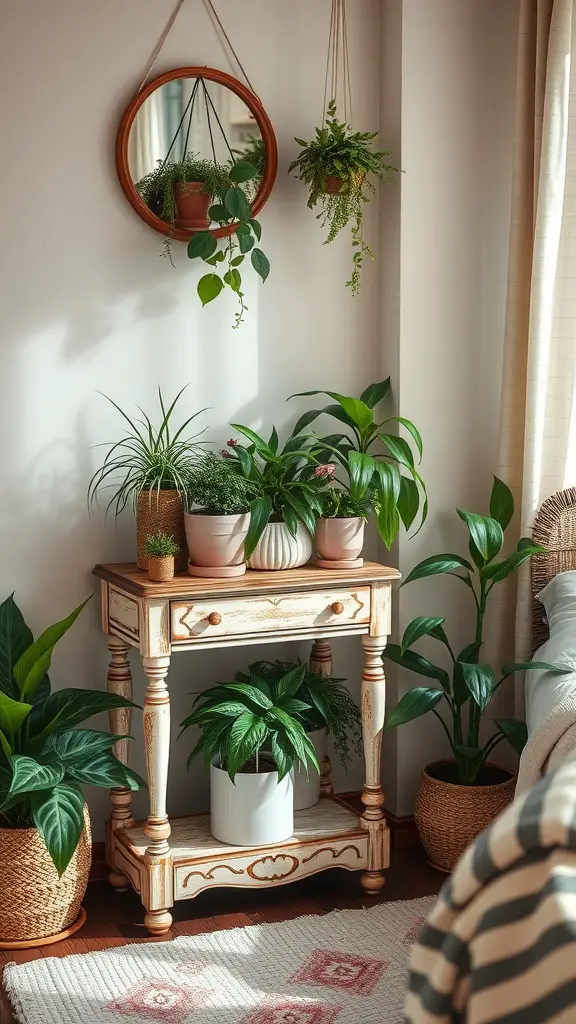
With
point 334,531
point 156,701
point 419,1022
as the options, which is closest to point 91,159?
point 334,531

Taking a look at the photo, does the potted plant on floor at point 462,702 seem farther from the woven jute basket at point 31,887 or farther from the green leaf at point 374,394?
the woven jute basket at point 31,887

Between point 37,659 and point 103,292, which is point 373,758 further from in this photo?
point 103,292

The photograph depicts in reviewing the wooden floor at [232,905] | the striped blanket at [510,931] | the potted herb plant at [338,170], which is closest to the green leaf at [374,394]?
the potted herb plant at [338,170]

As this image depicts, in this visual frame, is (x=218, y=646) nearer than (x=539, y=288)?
Yes

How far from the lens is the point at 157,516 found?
2633mm

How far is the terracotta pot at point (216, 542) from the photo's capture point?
2.55 meters

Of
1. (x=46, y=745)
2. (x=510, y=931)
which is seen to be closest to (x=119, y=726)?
(x=46, y=745)

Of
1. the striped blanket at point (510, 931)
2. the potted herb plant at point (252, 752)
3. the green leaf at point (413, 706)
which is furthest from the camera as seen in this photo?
the green leaf at point (413, 706)

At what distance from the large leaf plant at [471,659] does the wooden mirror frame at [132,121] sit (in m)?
1.01

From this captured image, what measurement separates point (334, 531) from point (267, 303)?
0.71 meters

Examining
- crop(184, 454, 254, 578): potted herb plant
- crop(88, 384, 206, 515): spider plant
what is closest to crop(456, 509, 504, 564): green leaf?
crop(184, 454, 254, 578): potted herb plant

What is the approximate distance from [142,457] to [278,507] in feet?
1.26

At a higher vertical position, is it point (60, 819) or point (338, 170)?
point (338, 170)

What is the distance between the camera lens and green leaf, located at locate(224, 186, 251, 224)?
2.72 m
